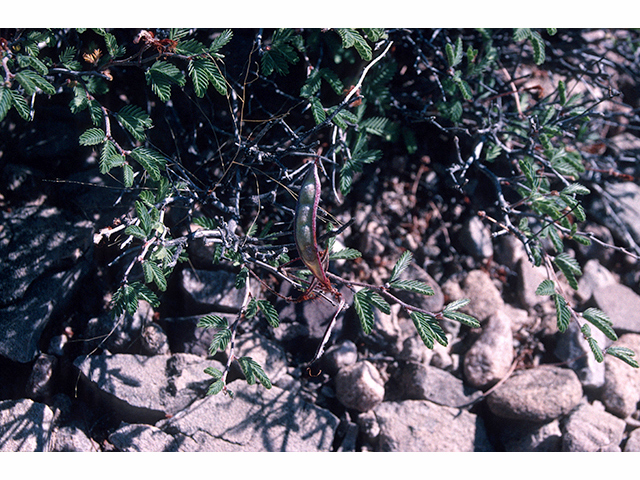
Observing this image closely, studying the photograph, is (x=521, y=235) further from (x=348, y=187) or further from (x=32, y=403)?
(x=32, y=403)

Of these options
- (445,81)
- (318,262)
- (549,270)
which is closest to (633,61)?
(445,81)

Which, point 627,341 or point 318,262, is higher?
point 318,262

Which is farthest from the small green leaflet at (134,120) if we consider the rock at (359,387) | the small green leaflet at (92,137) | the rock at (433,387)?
the rock at (433,387)

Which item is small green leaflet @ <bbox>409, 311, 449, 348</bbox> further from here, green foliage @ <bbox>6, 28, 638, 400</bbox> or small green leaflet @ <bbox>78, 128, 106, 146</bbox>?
small green leaflet @ <bbox>78, 128, 106, 146</bbox>

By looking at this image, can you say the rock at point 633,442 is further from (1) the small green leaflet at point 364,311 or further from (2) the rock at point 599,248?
(1) the small green leaflet at point 364,311

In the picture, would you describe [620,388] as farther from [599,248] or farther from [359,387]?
[359,387]

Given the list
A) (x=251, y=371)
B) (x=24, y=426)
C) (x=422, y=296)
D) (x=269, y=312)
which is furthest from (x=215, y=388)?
(x=422, y=296)
